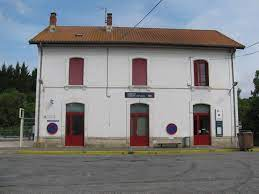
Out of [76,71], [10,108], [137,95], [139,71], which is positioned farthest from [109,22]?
[10,108]

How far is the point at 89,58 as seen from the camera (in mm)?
23047

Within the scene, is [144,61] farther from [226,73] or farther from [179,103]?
[226,73]

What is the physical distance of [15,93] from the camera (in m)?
59.8

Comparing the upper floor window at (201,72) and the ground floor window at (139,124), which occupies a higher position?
the upper floor window at (201,72)

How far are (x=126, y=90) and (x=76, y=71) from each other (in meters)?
3.60

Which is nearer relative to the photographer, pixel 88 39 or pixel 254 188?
pixel 254 188

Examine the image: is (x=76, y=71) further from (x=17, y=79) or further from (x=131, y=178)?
(x=17, y=79)

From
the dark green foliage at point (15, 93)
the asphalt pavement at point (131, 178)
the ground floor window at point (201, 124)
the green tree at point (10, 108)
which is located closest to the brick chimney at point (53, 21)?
the ground floor window at point (201, 124)

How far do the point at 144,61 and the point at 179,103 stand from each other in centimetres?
374

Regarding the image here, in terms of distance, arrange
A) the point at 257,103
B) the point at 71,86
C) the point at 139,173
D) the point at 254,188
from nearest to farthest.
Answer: the point at 254,188 → the point at 139,173 → the point at 71,86 → the point at 257,103

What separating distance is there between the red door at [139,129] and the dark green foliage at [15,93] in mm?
31278

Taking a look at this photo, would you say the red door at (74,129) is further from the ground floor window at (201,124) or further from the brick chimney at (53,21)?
the ground floor window at (201,124)

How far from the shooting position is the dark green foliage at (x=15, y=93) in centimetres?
5400

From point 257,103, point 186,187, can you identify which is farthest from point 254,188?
point 257,103
